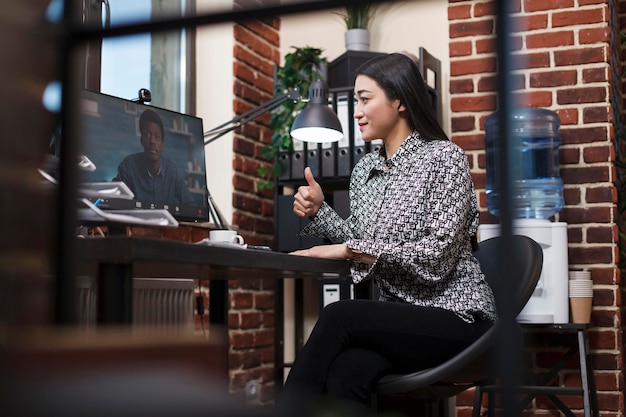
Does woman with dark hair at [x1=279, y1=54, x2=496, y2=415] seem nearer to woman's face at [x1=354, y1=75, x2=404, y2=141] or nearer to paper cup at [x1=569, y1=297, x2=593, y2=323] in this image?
woman's face at [x1=354, y1=75, x2=404, y2=141]

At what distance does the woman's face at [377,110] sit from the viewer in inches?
92.4

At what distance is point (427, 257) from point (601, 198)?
69.3 inches

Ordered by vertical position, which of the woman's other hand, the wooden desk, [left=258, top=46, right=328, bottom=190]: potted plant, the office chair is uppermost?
[left=258, top=46, right=328, bottom=190]: potted plant

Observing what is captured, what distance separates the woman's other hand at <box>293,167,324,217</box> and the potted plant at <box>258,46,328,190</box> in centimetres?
142

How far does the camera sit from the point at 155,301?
2.47 meters

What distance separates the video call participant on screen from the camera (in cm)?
226

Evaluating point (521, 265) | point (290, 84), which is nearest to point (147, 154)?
point (521, 265)

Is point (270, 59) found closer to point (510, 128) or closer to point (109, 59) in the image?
point (109, 59)

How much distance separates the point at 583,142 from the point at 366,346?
1959 mm

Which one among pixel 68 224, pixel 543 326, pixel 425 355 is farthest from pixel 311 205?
pixel 68 224

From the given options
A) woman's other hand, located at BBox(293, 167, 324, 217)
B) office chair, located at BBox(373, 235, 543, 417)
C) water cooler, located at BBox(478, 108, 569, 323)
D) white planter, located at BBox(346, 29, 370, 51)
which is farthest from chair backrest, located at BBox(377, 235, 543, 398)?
white planter, located at BBox(346, 29, 370, 51)

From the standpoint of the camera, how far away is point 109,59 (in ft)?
11.2

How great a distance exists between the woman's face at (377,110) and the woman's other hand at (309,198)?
0.73 ft

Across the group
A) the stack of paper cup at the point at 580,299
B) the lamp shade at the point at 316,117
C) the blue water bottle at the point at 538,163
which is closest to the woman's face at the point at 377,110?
the lamp shade at the point at 316,117
